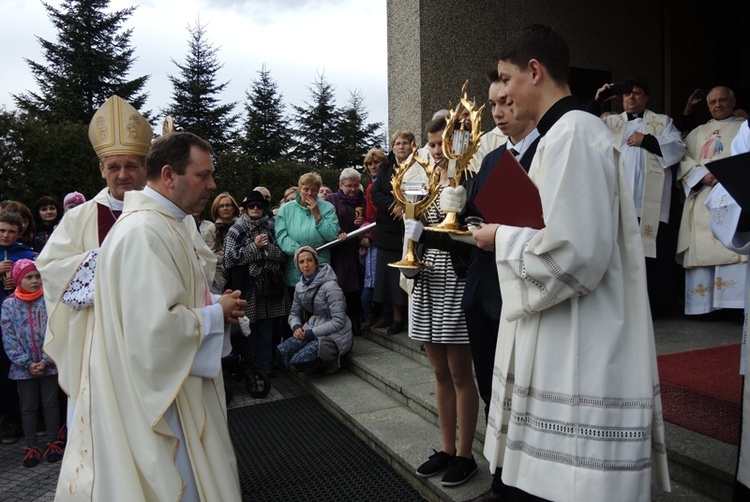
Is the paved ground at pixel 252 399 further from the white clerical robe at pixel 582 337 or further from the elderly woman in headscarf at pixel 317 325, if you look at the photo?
the white clerical robe at pixel 582 337

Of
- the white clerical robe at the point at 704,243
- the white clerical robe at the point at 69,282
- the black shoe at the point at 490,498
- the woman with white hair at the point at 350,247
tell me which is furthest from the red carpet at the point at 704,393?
the woman with white hair at the point at 350,247

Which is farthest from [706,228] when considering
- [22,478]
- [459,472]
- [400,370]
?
[22,478]

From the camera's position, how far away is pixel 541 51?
1.93 meters

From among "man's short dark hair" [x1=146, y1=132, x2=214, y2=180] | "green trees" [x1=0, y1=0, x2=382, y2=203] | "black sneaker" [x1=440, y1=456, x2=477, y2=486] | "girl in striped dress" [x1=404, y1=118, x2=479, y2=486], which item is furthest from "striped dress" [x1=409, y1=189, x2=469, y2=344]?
"green trees" [x1=0, y1=0, x2=382, y2=203]

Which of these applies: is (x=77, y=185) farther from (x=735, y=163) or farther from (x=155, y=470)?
(x=735, y=163)

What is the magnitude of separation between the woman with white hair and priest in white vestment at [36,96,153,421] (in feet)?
10.6

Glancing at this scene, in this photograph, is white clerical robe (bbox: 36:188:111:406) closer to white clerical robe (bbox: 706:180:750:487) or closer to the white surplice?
the white surplice

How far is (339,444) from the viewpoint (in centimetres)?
431

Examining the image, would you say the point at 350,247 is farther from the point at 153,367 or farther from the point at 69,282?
the point at 153,367

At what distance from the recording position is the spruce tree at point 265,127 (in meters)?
34.5

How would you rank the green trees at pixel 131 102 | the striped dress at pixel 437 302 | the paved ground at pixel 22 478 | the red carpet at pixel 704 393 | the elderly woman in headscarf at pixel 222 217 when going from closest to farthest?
the red carpet at pixel 704 393 < the striped dress at pixel 437 302 < the paved ground at pixel 22 478 < the elderly woman in headscarf at pixel 222 217 < the green trees at pixel 131 102

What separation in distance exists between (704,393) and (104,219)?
11.2ft

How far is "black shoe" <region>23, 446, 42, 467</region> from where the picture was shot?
4.27 m

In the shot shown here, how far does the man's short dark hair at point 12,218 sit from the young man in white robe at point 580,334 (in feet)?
15.3
